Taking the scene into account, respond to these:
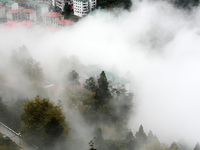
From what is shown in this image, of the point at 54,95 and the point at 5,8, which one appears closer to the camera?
the point at 54,95

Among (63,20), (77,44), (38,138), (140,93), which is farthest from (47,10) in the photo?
(38,138)

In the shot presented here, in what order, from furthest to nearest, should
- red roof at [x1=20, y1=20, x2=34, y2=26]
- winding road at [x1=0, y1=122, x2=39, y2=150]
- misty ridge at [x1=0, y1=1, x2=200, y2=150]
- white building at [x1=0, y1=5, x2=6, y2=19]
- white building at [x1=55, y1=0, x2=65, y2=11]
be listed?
white building at [x1=0, y1=5, x2=6, y2=19]
white building at [x1=55, y1=0, x2=65, y2=11]
red roof at [x1=20, y1=20, x2=34, y2=26]
misty ridge at [x1=0, y1=1, x2=200, y2=150]
winding road at [x1=0, y1=122, x2=39, y2=150]

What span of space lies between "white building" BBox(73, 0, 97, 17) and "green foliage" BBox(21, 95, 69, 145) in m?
16.0

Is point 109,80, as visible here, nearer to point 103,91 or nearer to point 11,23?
point 103,91

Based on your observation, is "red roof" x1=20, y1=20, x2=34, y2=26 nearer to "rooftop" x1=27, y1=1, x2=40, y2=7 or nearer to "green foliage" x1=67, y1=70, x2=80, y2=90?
"rooftop" x1=27, y1=1, x2=40, y2=7

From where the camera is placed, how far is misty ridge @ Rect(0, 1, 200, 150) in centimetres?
1050

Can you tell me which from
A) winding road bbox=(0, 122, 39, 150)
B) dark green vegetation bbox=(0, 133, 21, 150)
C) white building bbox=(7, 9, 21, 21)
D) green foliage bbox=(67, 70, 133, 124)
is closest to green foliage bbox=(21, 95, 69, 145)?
winding road bbox=(0, 122, 39, 150)

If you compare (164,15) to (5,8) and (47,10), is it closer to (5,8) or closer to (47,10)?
(47,10)

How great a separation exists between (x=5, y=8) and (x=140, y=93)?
57.7ft

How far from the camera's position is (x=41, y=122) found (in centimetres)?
980

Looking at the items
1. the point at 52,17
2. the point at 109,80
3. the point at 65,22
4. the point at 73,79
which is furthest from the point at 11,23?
the point at 109,80

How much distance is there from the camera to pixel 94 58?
736 inches

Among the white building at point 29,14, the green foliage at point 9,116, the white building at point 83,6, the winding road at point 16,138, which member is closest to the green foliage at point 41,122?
the winding road at point 16,138

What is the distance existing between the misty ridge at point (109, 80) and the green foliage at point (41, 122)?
4cm
